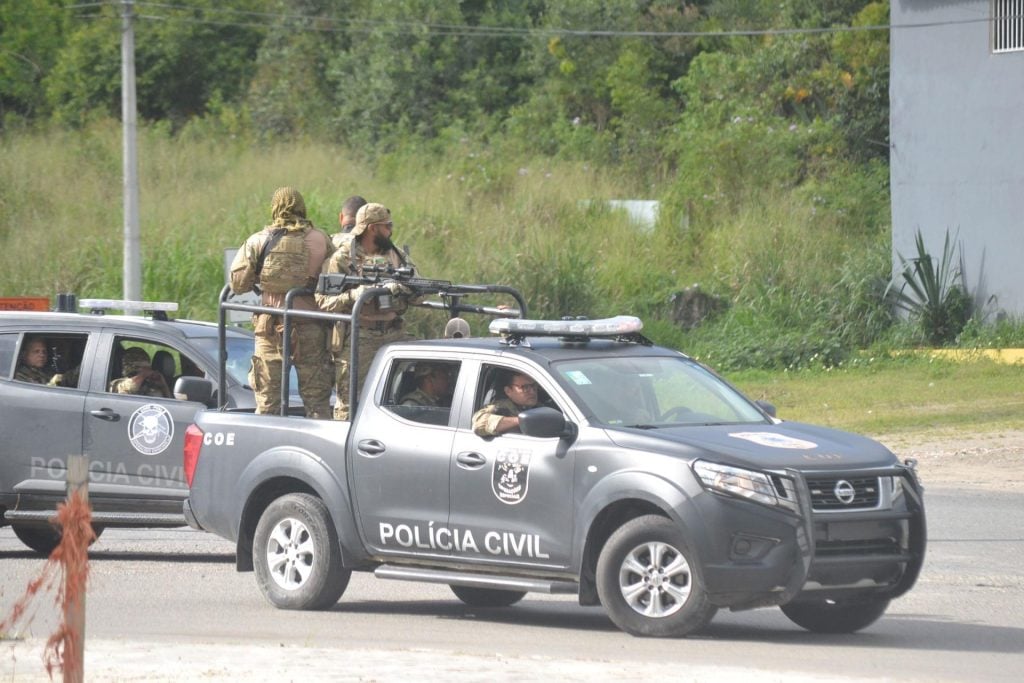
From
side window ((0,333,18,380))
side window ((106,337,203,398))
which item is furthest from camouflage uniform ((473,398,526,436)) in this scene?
side window ((0,333,18,380))

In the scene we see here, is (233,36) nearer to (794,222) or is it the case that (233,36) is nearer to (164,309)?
(794,222)

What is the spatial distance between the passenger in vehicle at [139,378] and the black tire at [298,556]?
287cm

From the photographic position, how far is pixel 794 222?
30688mm

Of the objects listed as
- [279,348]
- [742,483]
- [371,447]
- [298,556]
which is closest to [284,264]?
[279,348]

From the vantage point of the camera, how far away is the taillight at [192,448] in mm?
10289

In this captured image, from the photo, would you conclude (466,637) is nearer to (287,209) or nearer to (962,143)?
(287,209)

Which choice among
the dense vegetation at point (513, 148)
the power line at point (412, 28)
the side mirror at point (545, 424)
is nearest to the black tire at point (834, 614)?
the side mirror at point (545, 424)

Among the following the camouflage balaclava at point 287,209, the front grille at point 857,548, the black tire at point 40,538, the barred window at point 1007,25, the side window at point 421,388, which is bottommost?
the black tire at point 40,538

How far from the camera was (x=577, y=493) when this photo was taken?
8633mm

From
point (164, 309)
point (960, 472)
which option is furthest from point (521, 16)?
point (164, 309)

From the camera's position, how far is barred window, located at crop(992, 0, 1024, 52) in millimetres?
25922

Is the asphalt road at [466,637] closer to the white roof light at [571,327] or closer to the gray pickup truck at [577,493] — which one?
the gray pickup truck at [577,493]

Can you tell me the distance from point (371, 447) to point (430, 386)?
490 millimetres

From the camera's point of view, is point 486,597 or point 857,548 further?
point 486,597
